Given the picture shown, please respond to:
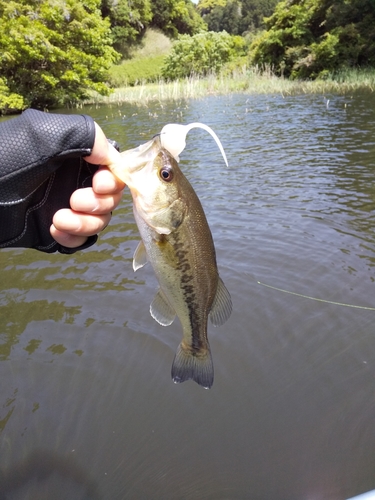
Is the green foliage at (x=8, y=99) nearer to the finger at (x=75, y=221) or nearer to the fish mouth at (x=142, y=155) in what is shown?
the finger at (x=75, y=221)

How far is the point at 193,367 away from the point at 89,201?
3.58ft

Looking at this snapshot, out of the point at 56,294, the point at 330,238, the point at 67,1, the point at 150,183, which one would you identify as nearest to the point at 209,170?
the point at 330,238

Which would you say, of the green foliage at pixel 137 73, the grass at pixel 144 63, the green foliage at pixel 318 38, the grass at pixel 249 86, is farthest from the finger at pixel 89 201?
the green foliage at pixel 137 73

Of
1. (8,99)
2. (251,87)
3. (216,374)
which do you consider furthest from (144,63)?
(216,374)

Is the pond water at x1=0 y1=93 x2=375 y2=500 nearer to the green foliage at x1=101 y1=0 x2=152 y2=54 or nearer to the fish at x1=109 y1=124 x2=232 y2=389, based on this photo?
the fish at x1=109 y1=124 x2=232 y2=389

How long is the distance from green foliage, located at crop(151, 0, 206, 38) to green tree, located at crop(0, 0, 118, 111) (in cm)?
3553

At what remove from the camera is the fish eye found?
2.01m

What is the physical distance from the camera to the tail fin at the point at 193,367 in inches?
93.3

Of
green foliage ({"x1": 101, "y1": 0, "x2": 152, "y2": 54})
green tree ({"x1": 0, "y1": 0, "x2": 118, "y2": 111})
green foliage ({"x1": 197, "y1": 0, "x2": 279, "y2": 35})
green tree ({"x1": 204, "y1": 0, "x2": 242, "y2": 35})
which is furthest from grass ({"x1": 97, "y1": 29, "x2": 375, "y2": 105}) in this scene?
green tree ({"x1": 204, "y1": 0, "x2": 242, "y2": 35})

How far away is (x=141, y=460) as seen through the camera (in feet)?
10.1

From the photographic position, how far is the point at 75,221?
2168 millimetres

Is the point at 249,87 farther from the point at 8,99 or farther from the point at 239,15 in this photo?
the point at 239,15

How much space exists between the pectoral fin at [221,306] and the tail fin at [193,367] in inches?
7.4

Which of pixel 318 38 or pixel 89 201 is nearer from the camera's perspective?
pixel 89 201
